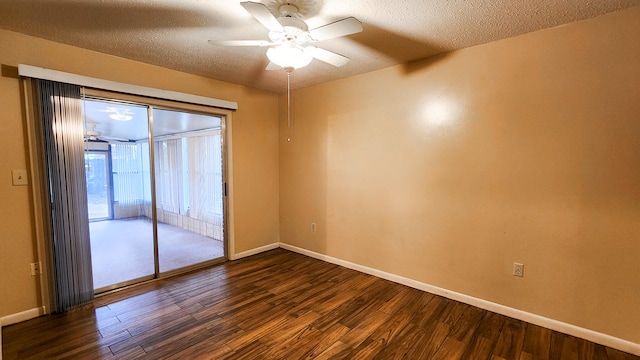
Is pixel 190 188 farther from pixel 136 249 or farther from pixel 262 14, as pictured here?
pixel 262 14

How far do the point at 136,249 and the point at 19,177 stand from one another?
1943mm

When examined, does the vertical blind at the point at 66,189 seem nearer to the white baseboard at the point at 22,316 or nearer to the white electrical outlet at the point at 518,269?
the white baseboard at the point at 22,316

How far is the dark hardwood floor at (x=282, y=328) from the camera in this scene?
190 cm

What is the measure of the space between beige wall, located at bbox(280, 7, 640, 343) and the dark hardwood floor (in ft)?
1.16

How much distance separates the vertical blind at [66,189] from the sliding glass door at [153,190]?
8.2 inches

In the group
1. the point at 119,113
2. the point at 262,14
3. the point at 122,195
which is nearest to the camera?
the point at 262,14

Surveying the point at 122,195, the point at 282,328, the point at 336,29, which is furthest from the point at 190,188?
the point at 336,29

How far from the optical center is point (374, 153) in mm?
3182

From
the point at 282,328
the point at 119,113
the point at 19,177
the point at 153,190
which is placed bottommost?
the point at 282,328

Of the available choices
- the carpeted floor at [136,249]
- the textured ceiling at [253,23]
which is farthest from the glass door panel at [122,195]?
the textured ceiling at [253,23]

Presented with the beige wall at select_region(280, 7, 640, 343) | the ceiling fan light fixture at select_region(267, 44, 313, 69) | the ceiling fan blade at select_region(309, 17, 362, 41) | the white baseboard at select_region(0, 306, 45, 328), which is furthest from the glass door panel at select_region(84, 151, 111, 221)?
the beige wall at select_region(280, 7, 640, 343)

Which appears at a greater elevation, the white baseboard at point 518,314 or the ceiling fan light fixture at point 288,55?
the ceiling fan light fixture at point 288,55

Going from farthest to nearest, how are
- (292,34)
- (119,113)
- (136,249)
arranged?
(136,249), (119,113), (292,34)

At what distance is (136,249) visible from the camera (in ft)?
12.8
